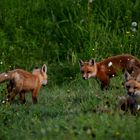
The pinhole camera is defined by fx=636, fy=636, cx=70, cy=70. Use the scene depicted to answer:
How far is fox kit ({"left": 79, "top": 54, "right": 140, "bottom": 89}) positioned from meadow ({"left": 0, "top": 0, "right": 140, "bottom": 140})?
175 mm

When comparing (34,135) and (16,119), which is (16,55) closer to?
(16,119)

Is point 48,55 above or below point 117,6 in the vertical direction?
below

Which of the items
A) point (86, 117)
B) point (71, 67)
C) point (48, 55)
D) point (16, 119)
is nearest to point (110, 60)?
point (71, 67)

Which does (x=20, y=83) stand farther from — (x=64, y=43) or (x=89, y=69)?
(x=64, y=43)

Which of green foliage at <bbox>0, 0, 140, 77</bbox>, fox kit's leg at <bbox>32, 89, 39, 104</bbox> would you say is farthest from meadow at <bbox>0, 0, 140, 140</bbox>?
fox kit's leg at <bbox>32, 89, 39, 104</bbox>

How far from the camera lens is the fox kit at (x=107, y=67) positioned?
45.7 feet

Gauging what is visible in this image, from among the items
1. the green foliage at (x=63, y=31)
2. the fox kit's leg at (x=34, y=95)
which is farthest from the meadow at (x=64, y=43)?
the fox kit's leg at (x=34, y=95)

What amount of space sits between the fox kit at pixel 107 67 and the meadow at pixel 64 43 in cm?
18

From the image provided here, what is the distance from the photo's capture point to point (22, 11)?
18.3m

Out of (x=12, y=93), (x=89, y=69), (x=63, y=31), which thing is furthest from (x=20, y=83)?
(x=63, y=31)

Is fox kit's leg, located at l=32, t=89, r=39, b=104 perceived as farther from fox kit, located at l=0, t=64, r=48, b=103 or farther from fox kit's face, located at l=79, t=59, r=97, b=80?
fox kit's face, located at l=79, t=59, r=97, b=80

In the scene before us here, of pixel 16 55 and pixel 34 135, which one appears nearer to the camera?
pixel 34 135

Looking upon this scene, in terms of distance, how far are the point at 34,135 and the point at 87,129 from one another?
2.59 ft

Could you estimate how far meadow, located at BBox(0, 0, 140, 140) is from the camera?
11.5 m
